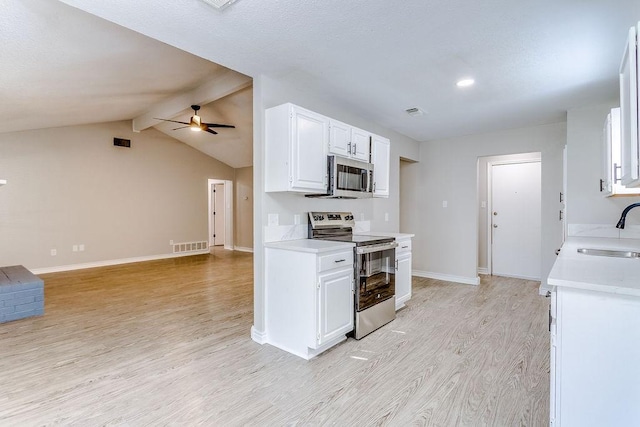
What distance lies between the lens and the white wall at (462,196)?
14.6 ft

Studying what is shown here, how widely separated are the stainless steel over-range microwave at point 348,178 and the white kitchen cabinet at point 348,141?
9 centimetres

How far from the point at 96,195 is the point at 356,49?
6347 millimetres

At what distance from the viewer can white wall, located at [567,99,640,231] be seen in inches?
140

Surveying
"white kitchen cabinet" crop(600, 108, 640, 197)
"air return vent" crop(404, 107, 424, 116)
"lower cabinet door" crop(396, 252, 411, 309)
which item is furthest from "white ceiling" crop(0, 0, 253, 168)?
"white kitchen cabinet" crop(600, 108, 640, 197)

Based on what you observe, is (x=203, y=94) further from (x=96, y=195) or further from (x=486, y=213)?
(x=486, y=213)

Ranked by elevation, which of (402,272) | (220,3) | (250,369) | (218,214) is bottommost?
(250,369)

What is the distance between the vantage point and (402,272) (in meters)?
3.82

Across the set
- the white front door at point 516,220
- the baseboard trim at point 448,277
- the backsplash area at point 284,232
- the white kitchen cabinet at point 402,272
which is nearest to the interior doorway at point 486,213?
the white front door at point 516,220

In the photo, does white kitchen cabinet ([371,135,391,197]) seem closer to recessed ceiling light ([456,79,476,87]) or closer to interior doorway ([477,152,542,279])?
recessed ceiling light ([456,79,476,87])

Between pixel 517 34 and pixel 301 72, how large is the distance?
1.69 m

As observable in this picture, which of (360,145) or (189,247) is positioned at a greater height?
(360,145)

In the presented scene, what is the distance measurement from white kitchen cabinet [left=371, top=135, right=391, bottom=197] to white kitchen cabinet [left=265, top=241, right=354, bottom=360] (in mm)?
1210

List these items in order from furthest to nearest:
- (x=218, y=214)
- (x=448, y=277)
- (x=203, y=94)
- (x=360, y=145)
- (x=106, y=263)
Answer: (x=218, y=214)
(x=106, y=263)
(x=448, y=277)
(x=203, y=94)
(x=360, y=145)

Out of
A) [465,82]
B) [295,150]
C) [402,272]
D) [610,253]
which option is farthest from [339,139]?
[610,253]
